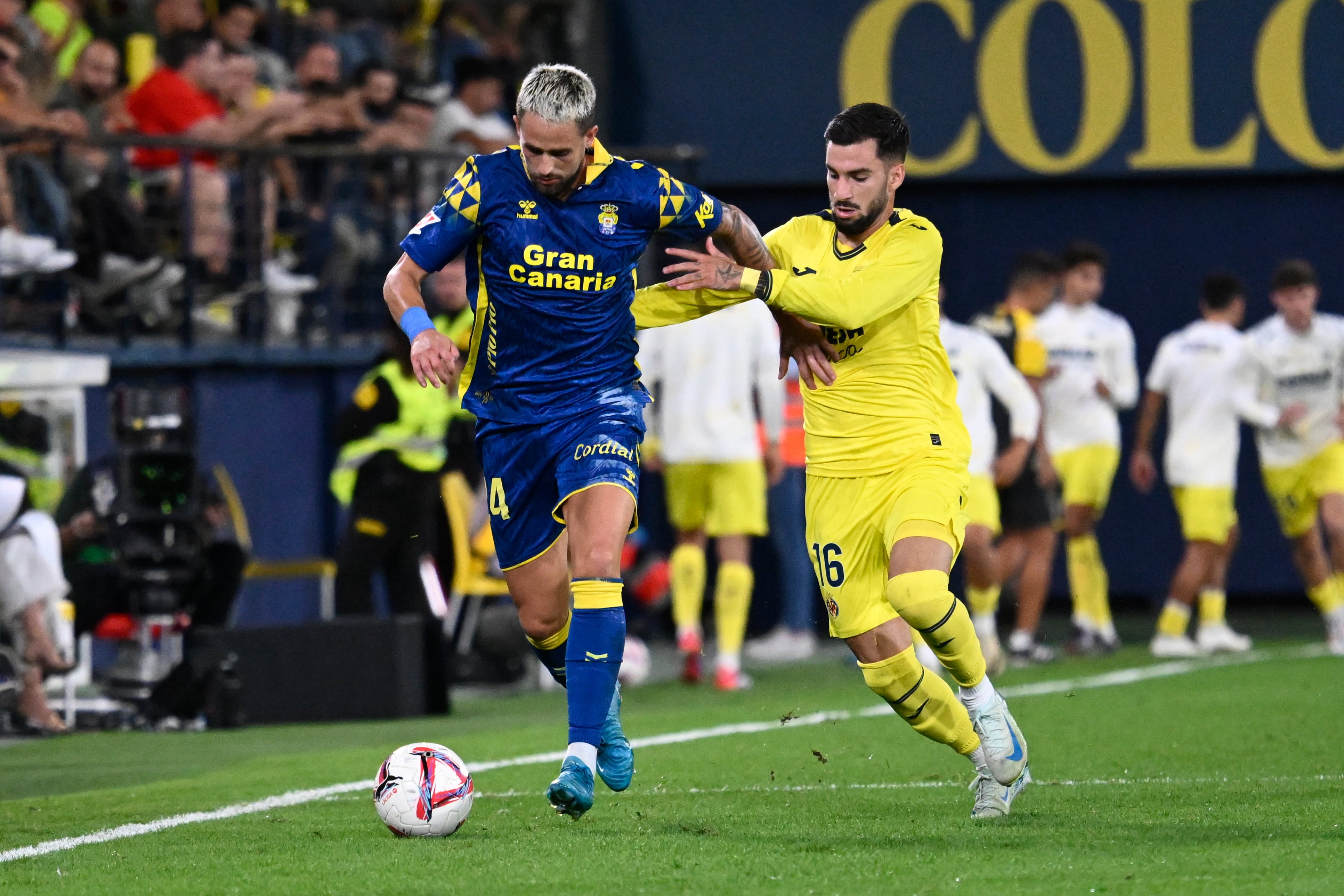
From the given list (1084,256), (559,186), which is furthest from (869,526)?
(1084,256)

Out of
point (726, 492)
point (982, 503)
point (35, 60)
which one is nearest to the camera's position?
point (982, 503)

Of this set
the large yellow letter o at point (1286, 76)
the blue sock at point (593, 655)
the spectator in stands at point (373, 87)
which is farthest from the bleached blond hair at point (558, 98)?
the large yellow letter o at point (1286, 76)

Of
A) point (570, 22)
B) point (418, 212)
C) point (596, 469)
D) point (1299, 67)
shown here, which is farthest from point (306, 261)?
point (596, 469)

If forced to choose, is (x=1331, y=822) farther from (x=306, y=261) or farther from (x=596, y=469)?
(x=306, y=261)

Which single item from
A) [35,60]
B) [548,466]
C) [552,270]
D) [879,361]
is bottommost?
[548,466]

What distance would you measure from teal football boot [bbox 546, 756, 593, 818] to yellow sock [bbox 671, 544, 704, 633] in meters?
6.63

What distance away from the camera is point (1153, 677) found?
13078 mm

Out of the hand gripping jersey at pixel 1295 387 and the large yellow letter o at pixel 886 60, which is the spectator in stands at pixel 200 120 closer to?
the large yellow letter o at pixel 886 60

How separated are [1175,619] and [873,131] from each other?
8292 mm

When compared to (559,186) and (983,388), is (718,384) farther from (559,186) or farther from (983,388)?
(559,186)

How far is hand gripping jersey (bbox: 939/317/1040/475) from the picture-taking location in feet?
42.8

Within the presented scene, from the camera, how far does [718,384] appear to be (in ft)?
43.4

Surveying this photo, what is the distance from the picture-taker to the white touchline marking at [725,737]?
7191 mm

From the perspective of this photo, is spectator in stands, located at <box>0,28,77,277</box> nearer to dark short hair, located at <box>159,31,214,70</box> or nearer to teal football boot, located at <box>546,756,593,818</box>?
dark short hair, located at <box>159,31,214,70</box>
